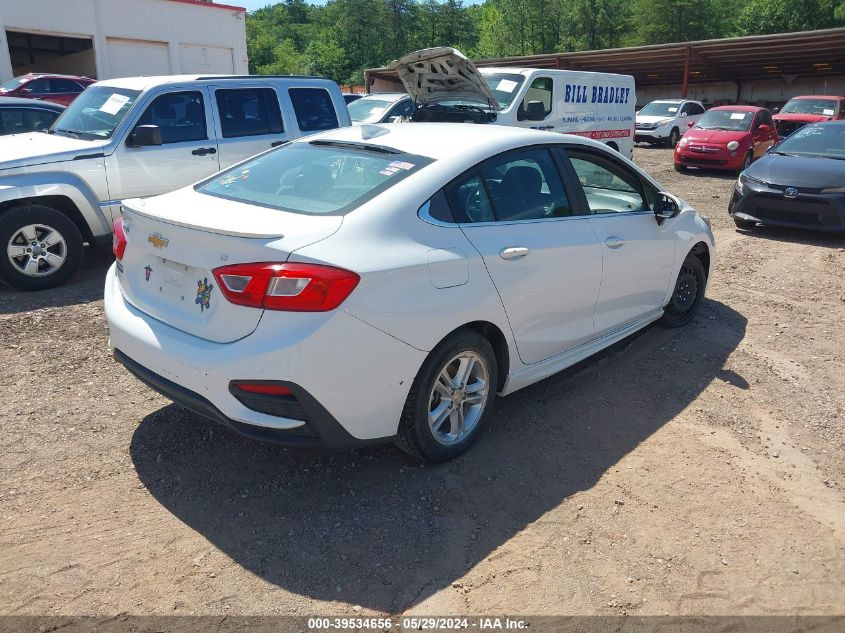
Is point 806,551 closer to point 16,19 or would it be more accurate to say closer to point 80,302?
point 80,302

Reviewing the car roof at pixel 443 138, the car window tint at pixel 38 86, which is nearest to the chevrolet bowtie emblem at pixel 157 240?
the car roof at pixel 443 138

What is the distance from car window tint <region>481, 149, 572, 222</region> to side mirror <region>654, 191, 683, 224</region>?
0.99 meters

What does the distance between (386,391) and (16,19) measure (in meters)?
24.4

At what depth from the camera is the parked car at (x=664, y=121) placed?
2209cm

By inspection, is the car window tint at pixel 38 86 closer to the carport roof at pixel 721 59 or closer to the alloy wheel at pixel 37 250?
the carport roof at pixel 721 59

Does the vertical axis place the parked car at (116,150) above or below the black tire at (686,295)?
above

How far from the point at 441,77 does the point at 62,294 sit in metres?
6.38

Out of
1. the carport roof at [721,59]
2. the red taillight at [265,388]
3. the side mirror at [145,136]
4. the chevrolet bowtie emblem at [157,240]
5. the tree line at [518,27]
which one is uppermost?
the tree line at [518,27]

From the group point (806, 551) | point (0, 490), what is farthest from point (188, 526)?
point (806, 551)

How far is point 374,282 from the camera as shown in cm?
305

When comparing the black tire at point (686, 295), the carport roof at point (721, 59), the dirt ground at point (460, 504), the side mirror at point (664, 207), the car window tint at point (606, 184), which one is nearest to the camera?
the dirt ground at point (460, 504)

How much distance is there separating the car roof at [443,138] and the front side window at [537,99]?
21.1 feet

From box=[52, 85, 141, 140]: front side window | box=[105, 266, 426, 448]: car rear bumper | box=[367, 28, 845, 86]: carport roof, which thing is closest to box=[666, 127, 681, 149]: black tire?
box=[367, 28, 845, 86]: carport roof

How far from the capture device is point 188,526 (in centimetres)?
318
